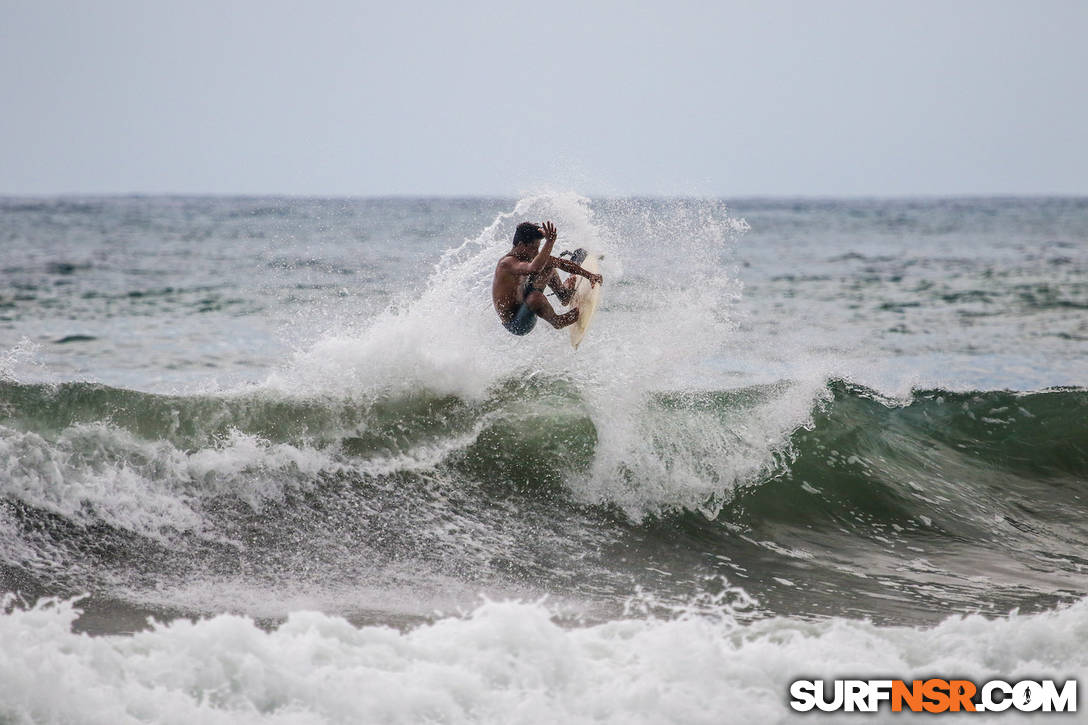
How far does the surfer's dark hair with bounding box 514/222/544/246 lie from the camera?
8.40 m

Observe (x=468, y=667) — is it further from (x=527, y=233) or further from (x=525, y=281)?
(x=527, y=233)

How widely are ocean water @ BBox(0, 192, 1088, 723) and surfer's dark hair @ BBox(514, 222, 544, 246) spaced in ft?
3.67

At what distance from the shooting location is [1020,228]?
5053 cm

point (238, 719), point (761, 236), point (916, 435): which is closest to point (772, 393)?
point (916, 435)

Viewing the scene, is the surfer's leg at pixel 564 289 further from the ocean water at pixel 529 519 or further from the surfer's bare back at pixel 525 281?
the ocean water at pixel 529 519

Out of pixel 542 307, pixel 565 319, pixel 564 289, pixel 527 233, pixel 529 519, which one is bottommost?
pixel 529 519

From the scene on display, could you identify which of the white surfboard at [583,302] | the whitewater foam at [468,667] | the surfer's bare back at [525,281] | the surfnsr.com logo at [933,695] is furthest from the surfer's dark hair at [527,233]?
the surfnsr.com logo at [933,695]

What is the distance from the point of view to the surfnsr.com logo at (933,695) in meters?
4.75

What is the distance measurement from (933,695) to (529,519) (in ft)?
12.1

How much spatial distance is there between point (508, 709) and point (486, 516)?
10.8ft

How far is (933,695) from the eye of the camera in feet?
16.0

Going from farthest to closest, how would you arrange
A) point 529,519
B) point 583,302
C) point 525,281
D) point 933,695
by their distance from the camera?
point 583,302, point 525,281, point 529,519, point 933,695

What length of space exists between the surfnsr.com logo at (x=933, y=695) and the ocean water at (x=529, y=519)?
0.10 meters

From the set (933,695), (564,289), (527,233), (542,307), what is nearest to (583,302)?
(564,289)
